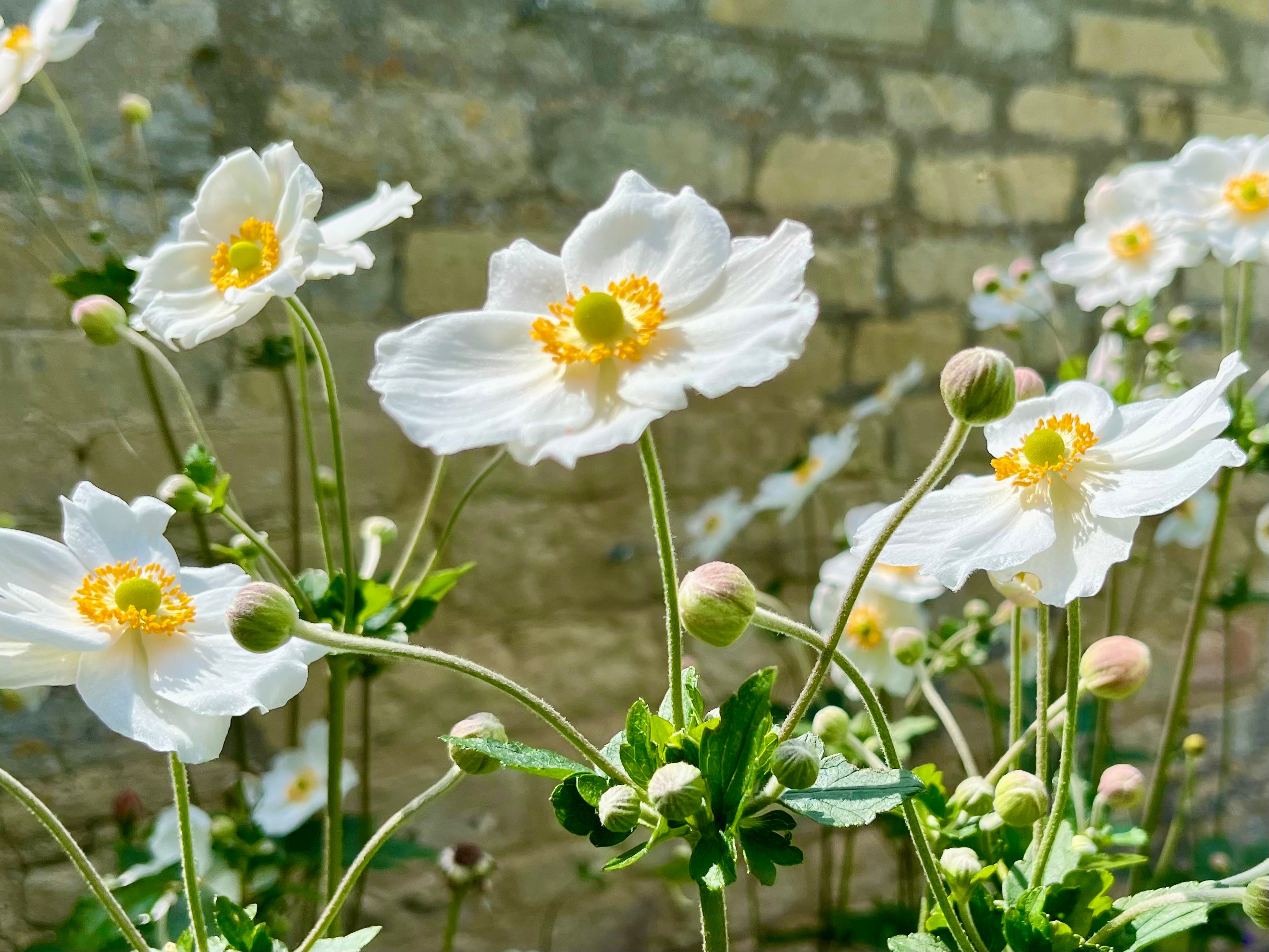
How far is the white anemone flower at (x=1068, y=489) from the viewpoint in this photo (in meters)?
0.59

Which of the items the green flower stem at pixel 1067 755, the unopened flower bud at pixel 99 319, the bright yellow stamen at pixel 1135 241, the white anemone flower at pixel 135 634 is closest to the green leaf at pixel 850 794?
the green flower stem at pixel 1067 755

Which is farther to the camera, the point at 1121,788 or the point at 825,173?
the point at 825,173

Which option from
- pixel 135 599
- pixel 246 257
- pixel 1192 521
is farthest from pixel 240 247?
pixel 1192 521

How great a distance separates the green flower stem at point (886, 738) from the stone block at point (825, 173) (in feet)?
5.57

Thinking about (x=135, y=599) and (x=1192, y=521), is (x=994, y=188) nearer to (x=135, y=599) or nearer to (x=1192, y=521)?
(x=1192, y=521)

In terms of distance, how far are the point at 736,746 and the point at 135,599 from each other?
41 centimetres

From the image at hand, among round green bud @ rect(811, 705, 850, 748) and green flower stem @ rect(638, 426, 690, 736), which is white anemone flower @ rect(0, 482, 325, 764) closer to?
green flower stem @ rect(638, 426, 690, 736)

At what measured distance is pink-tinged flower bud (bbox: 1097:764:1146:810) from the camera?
0.77 m

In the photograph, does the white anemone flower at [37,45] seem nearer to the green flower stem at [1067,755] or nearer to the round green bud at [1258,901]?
the green flower stem at [1067,755]

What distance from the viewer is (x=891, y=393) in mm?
1990

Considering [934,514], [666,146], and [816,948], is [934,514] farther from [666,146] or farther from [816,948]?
[816,948]

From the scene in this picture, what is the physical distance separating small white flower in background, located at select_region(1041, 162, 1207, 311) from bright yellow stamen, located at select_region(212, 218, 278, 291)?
104cm

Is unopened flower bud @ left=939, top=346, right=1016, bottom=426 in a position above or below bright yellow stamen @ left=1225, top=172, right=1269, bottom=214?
below

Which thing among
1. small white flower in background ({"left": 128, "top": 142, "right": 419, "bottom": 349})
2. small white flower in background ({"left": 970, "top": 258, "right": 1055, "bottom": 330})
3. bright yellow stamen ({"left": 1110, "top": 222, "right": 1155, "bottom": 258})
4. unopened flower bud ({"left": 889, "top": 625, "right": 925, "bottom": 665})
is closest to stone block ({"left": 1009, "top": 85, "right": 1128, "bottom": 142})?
small white flower in background ({"left": 970, "top": 258, "right": 1055, "bottom": 330})
